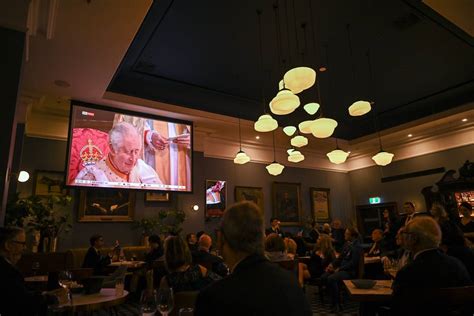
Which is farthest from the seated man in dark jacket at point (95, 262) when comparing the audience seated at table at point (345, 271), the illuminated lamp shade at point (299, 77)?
the illuminated lamp shade at point (299, 77)

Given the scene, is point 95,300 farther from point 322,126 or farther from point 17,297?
point 322,126

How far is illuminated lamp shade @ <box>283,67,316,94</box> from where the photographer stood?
4.00 metres

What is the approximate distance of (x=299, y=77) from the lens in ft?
13.2

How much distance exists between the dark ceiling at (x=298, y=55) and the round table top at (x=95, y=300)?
13.0 feet

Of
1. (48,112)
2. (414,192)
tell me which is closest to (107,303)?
(48,112)

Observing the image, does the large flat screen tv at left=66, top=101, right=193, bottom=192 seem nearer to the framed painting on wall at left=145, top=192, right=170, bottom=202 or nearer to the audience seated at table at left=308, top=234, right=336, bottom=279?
the framed painting on wall at left=145, top=192, right=170, bottom=202

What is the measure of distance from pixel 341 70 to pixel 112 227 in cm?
620

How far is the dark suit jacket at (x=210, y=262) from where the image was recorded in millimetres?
4180

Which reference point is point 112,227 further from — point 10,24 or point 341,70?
point 341,70

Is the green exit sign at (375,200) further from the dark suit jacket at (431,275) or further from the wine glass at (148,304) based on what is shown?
the wine glass at (148,304)

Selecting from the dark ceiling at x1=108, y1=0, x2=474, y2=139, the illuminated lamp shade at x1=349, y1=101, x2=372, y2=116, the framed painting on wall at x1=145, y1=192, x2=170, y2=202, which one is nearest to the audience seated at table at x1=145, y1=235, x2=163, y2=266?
the framed painting on wall at x1=145, y1=192, x2=170, y2=202

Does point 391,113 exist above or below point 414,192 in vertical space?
above

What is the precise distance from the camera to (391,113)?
9625mm

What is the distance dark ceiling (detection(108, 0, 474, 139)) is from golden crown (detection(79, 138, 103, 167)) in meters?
1.35
